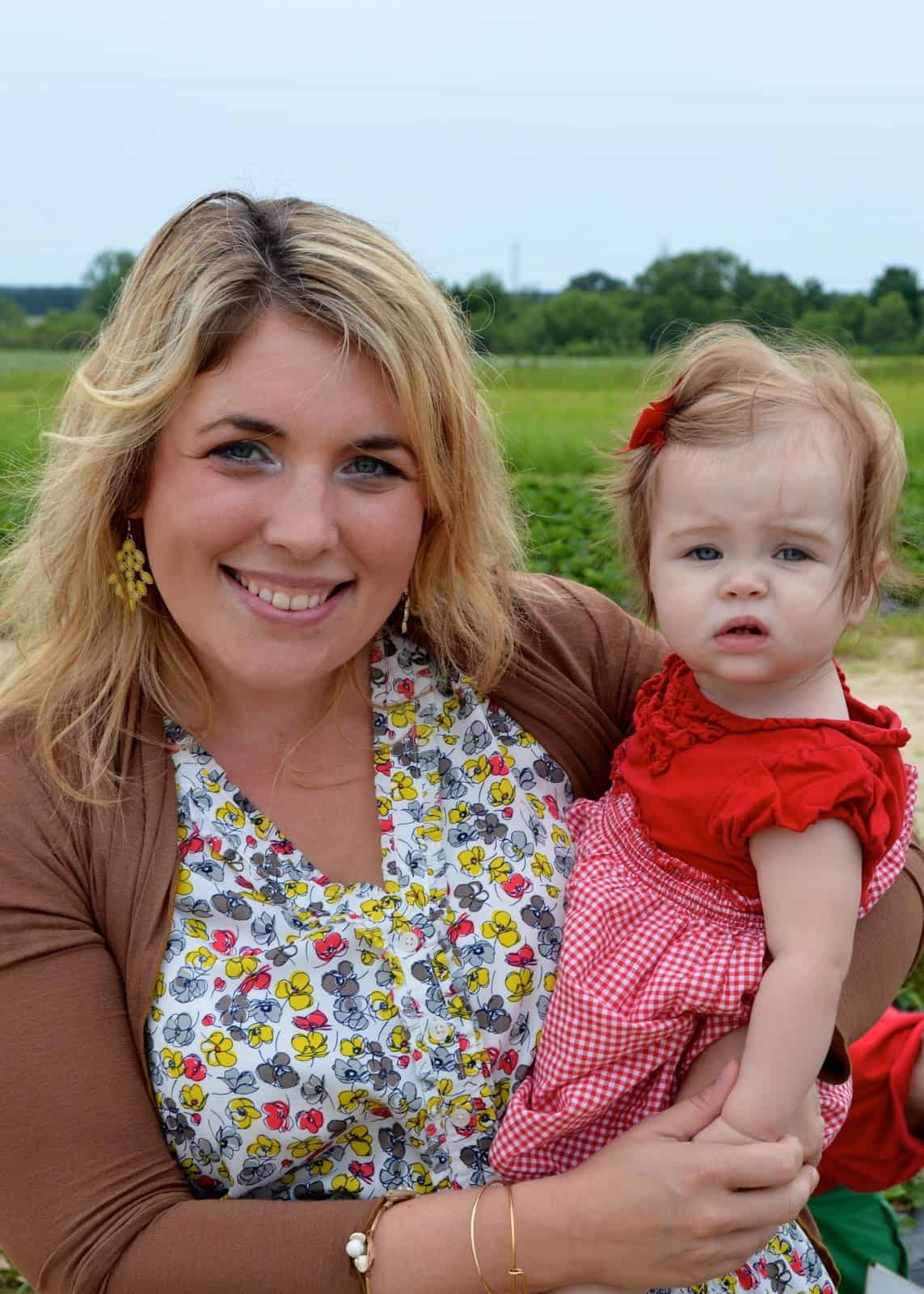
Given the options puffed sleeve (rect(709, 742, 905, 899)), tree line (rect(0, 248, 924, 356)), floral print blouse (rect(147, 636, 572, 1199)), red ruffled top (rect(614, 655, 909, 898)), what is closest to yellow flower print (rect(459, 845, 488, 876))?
floral print blouse (rect(147, 636, 572, 1199))

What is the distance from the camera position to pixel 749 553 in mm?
1627

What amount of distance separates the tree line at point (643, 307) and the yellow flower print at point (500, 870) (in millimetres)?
19528

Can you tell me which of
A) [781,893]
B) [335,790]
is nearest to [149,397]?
[335,790]

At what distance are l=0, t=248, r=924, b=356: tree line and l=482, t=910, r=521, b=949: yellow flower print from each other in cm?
1959

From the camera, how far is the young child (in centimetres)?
154

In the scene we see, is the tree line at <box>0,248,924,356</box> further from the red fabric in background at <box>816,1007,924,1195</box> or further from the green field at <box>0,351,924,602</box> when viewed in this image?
the red fabric in background at <box>816,1007,924,1195</box>

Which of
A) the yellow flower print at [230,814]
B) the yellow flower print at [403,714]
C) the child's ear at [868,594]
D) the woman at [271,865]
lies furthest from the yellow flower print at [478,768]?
the child's ear at [868,594]

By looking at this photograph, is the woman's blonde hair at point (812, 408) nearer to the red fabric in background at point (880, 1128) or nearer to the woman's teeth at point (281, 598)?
the woman's teeth at point (281, 598)

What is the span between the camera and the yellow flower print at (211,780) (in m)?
1.75

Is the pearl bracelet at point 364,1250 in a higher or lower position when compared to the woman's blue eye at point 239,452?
lower

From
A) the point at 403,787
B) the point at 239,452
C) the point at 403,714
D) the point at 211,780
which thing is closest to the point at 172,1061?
the point at 211,780

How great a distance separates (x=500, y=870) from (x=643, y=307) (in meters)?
22.8

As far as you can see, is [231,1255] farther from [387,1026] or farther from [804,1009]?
[804,1009]

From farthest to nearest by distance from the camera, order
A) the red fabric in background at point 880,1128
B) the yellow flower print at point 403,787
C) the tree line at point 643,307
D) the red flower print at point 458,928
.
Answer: the tree line at point 643,307
the red fabric in background at point 880,1128
the yellow flower print at point 403,787
the red flower print at point 458,928
